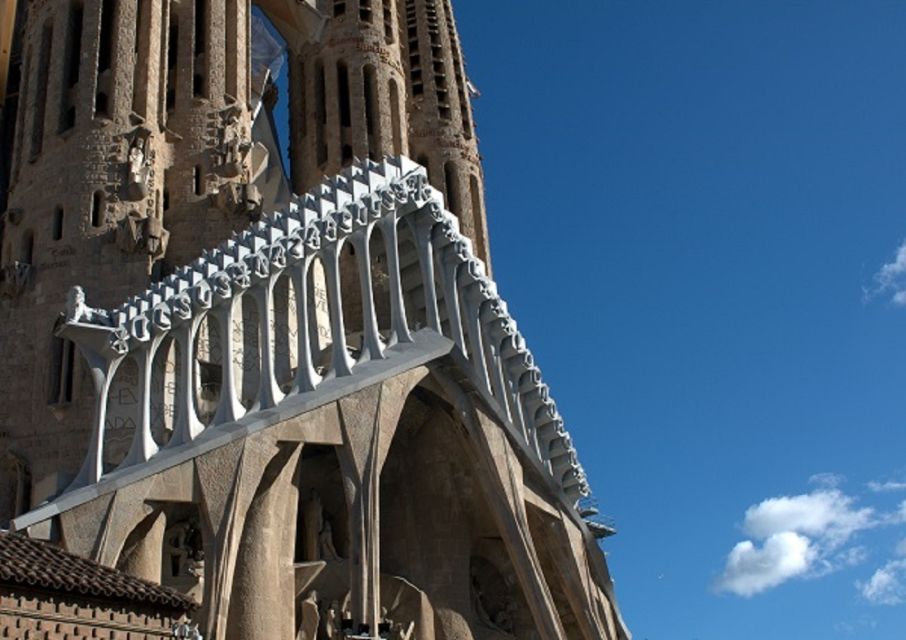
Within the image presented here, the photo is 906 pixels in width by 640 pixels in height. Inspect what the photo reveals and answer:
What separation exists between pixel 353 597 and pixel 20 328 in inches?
336

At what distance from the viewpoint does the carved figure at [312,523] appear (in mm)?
23297

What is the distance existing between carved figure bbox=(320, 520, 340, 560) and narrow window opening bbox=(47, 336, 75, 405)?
5.22 metres

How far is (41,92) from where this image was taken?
87.9ft

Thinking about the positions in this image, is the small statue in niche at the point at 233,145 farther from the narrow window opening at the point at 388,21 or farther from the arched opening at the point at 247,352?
the narrow window opening at the point at 388,21

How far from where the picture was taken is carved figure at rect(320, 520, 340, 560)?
915 inches

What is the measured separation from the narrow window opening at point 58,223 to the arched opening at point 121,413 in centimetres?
375

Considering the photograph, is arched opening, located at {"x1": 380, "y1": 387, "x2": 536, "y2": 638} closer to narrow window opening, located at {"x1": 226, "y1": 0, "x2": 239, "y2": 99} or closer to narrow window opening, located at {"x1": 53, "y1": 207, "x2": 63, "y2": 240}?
narrow window opening, located at {"x1": 53, "y1": 207, "x2": 63, "y2": 240}

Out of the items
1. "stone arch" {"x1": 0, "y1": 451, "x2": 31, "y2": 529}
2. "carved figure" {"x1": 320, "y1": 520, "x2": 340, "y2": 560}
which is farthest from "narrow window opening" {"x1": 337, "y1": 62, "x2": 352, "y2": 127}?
"stone arch" {"x1": 0, "y1": 451, "x2": 31, "y2": 529}

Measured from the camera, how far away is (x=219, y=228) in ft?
85.9

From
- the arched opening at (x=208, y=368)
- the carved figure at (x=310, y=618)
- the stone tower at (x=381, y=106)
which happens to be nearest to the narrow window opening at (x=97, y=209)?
the arched opening at (x=208, y=368)

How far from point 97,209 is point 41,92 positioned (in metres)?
3.96

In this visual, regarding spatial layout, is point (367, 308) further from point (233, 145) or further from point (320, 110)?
point (320, 110)

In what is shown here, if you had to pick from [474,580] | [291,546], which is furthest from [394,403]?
[474,580]

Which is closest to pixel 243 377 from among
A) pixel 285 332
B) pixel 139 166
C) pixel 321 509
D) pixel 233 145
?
pixel 285 332
